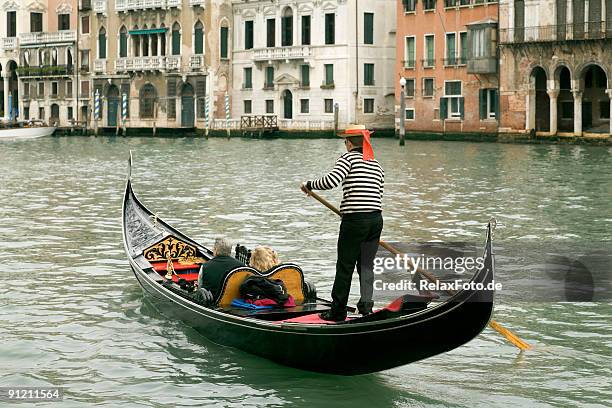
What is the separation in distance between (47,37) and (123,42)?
4908mm

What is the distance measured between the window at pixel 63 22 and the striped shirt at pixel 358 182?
53.7 metres

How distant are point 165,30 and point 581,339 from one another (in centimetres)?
4641

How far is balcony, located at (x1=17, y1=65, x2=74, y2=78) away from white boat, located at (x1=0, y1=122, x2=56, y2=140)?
6.01m

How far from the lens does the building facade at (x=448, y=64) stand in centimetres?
4081

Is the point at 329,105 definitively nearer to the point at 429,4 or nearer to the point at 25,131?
the point at 429,4

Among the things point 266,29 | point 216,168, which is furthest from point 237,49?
point 216,168

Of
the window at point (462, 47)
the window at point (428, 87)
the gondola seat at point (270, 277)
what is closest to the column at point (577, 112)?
the window at point (462, 47)

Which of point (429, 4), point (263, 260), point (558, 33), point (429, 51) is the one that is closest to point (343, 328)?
point (263, 260)

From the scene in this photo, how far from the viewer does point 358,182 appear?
7.56 metres

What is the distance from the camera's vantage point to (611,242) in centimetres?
1369

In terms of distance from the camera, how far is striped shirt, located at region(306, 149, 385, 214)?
753 cm

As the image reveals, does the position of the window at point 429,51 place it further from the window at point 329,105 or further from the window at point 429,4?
the window at point 329,105

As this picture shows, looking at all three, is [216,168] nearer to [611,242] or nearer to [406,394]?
[611,242]

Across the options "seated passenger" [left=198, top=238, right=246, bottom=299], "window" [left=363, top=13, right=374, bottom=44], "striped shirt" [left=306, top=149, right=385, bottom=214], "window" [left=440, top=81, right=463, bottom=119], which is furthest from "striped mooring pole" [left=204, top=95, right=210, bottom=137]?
"striped shirt" [left=306, top=149, right=385, bottom=214]
